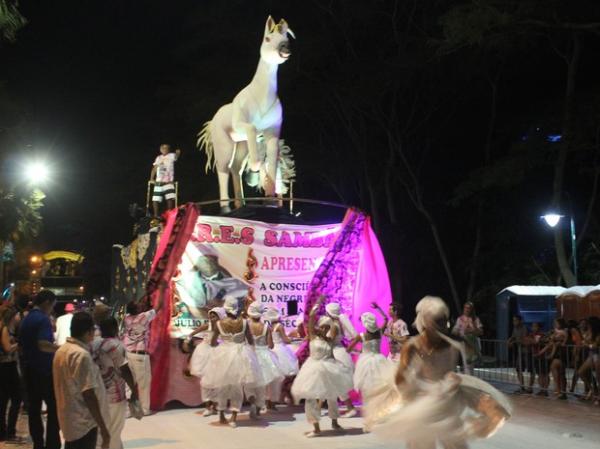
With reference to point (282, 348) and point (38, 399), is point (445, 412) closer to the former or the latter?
point (38, 399)

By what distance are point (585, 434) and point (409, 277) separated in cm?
2126

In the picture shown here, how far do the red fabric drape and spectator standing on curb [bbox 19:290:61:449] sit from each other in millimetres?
4850

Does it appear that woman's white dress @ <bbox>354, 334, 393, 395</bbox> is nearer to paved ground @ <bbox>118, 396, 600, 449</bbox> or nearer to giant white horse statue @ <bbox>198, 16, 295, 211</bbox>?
paved ground @ <bbox>118, 396, 600, 449</bbox>

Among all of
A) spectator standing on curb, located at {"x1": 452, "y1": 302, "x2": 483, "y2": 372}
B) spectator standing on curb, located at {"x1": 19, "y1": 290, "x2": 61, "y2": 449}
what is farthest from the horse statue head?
spectator standing on curb, located at {"x1": 19, "y1": 290, "x2": 61, "y2": 449}

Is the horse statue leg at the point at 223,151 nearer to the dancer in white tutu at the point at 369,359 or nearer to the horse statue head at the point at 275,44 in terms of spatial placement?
the horse statue head at the point at 275,44

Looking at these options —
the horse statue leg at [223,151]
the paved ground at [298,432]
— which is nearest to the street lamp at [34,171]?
the horse statue leg at [223,151]

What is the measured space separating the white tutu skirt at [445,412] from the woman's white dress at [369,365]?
17.6 feet

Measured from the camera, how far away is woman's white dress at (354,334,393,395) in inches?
447

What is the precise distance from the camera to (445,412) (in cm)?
575

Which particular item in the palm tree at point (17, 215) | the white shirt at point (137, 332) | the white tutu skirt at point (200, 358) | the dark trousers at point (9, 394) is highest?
the palm tree at point (17, 215)

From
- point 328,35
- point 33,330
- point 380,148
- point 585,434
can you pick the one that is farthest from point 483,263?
point 33,330

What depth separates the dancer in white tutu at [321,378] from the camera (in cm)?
1040

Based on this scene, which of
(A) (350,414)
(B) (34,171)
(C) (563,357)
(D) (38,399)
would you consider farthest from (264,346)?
(B) (34,171)

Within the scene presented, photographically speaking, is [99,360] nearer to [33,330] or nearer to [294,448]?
[33,330]
